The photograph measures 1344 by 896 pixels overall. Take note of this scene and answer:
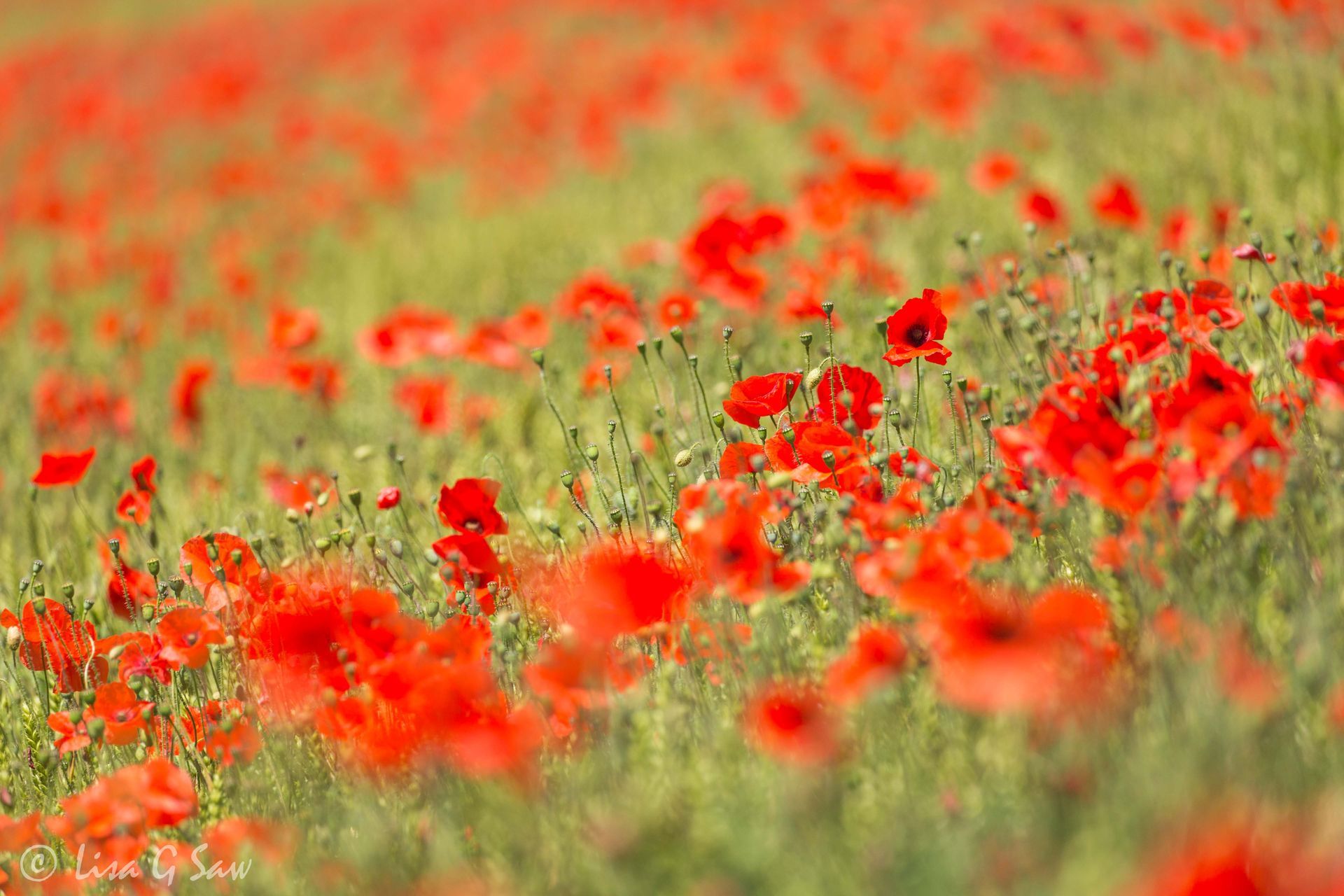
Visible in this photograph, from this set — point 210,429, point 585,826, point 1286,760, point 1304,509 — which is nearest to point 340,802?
point 585,826

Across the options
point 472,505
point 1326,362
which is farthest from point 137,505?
point 1326,362

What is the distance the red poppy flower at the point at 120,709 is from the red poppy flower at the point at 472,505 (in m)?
0.57

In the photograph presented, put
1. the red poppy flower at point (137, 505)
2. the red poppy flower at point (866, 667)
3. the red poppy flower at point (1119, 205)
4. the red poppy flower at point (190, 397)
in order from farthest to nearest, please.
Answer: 1. the red poppy flower at point (190, 397)
2. the red poppy flower at point (1119, 205)
3. the red poppy flower at point (137, 505)
4. the red poppy flower at point (866, 667)

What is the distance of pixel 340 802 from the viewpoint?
5.83 ft

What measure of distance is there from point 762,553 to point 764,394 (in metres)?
0.46

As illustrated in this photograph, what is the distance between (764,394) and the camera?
2047mm

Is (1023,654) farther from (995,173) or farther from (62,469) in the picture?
(995,173)

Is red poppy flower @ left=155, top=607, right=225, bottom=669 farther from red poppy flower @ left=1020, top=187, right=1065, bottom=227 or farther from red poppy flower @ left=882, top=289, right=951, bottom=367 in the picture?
red poppy flower @ left=1020, top=187, right=1065, bottom=227

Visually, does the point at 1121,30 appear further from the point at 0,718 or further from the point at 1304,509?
the point at 0,718

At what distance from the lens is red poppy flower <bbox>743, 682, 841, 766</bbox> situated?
4.43 feet

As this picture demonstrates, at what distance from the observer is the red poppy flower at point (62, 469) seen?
8.20ft

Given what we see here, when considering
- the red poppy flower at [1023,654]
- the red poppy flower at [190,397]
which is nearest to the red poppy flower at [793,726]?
the red poppy flower at [1023,654]

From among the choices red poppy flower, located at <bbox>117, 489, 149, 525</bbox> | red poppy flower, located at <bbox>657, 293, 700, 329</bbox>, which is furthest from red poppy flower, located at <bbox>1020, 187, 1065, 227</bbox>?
red poppy flower, located at <bbox>117, 489, 149, 525</bbox>

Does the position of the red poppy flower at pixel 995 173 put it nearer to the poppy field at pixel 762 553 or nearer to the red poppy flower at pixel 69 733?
the poppy field at pixel 762 553
